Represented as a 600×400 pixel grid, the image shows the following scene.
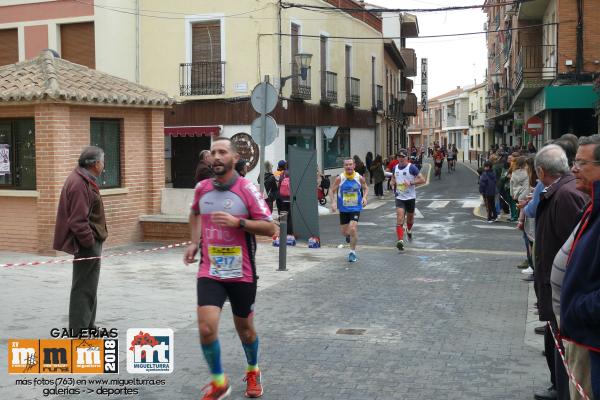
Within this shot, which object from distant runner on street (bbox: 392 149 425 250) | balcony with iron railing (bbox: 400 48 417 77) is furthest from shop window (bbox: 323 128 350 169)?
balcony with iron railing (bbox: 400 48 417 77)

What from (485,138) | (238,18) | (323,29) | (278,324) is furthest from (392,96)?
(278,324)

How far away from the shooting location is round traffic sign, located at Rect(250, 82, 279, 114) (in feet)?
40.7

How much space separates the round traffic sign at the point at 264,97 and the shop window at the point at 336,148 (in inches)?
697

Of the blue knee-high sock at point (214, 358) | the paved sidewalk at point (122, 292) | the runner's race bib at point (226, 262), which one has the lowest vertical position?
the paved sidewalk at point (122, 292)

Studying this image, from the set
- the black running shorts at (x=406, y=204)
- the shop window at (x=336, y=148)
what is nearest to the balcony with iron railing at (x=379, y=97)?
the shop window at (x=336, y=148)

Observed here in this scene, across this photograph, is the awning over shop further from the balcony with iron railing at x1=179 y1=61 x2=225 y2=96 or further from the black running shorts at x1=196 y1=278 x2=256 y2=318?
the black running shorts at x1=196 y1=278 x2=256 y2=318

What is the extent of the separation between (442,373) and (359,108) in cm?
2928

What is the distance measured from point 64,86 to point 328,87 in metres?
17.7

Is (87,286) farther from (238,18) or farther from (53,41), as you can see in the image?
(53,41)

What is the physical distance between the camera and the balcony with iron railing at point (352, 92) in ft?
105

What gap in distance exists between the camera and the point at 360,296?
9469mm

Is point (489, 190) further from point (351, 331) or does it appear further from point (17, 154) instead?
point (351, 331)

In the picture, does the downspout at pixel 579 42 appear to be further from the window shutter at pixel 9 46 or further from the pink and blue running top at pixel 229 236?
the pink and blue running top at pixel 229 236

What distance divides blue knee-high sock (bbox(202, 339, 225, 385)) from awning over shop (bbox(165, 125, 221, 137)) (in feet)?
64.4
